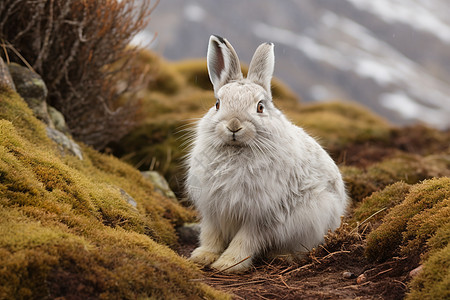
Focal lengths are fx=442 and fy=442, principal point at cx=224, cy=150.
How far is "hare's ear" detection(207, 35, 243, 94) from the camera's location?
569 cm

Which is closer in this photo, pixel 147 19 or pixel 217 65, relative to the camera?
pixel 217 65

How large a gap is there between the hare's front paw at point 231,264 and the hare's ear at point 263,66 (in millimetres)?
2193

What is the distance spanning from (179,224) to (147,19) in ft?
13.2

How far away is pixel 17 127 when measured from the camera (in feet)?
18.2

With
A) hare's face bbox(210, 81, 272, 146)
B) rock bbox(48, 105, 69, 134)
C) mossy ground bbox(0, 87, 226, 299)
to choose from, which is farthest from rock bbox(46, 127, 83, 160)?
hare's face bbox(210, 81, 272, 146)

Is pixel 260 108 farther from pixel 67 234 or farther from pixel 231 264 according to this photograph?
pixel 67 234

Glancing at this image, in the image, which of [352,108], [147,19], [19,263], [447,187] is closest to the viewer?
[19,263]

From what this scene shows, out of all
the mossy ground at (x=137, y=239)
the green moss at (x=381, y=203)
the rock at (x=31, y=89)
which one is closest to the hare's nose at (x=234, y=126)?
the mossy ground at (x=137, y=239)

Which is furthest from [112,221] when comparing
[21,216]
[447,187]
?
[447,187]

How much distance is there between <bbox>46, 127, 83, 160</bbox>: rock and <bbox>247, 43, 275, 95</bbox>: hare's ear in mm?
2878

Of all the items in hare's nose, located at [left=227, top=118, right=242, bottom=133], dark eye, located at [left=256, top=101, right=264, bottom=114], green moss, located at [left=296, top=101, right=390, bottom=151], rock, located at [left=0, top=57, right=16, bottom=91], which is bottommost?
green moss, located at [left=296, top=101, right=390, bottom=151]

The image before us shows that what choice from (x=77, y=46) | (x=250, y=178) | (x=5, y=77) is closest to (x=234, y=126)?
(x=250, y=178)

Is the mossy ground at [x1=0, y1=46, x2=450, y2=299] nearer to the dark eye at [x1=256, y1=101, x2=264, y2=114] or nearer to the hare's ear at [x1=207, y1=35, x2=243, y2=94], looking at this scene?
the dark eye at [x1=256, y1=101, x2=264, y2=114]

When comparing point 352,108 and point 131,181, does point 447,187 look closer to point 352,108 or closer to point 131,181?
point 131,181
